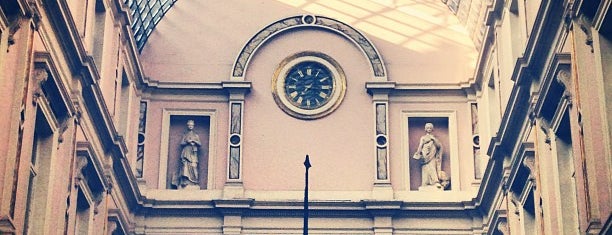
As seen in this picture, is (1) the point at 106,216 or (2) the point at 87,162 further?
(1) the point at 106,216

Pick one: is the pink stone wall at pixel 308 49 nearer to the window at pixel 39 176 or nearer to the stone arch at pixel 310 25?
the stone arch at pixel 310 25

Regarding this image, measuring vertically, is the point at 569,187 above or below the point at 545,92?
below

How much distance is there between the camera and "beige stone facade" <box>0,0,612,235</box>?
36.3 metres

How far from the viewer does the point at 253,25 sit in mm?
44375

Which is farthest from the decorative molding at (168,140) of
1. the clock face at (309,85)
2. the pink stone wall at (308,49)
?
the clock face at (309,85)

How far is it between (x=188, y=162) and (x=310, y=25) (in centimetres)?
598

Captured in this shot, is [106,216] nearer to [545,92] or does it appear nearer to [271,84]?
[271,84]

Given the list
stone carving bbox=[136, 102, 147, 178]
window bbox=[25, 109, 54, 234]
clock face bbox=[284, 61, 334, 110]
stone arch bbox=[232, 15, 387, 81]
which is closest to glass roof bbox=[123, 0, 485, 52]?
stone carving bbox=[136, 102, 147, 178]

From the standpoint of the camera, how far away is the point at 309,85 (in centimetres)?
4378

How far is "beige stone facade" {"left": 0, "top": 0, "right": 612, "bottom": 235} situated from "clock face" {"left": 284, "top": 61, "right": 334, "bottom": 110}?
0.15 feet

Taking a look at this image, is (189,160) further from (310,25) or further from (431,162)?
(431,162)

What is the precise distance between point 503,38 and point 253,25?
10.2 m

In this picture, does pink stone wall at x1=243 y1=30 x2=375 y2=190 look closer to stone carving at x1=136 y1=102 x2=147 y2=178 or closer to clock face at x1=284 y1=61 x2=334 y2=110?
clock face at x1=284 y1=61 x2=334 y2=110

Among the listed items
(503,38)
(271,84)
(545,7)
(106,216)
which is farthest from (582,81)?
(271,84)
